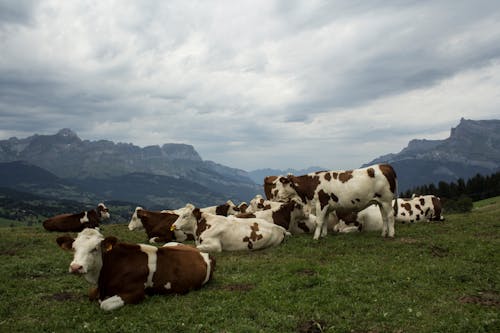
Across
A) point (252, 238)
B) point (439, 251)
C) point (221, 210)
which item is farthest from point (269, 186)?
point (439, 251)

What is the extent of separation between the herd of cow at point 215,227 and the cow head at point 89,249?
21 mm

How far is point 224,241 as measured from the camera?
17.1 m

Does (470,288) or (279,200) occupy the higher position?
(279,200)

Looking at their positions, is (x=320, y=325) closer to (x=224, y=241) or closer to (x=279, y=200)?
(x=224, y=241)

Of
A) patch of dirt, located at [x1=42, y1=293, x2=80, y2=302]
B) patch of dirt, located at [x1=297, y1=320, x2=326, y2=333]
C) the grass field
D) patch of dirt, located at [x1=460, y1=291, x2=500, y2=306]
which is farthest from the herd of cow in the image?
patch of dirt, located at [x1=460, y1=291, x2=500, y2=306]

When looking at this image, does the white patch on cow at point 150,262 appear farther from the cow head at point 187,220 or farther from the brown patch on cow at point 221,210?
the brown patch on cow at point 221,210

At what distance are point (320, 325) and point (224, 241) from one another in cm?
909

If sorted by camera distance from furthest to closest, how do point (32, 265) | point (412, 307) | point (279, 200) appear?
point (279, 200) → point (32, 265) → point (412, 307)

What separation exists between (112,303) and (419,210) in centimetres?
2190

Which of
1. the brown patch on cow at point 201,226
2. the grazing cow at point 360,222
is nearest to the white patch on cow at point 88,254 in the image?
the brown patch on cow at point 201,226

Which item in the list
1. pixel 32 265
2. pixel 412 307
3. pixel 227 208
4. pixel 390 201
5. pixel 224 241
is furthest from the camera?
pixel 227 208

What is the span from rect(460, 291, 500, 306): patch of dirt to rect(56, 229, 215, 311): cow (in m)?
6.77

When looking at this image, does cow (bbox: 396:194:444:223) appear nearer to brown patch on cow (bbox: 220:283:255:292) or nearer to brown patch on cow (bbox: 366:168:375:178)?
brown patch on cow (bbox: 366:168:375:178)

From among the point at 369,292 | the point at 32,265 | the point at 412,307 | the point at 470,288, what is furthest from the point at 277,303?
the point at 32,265
